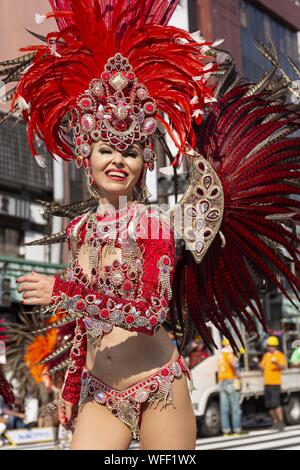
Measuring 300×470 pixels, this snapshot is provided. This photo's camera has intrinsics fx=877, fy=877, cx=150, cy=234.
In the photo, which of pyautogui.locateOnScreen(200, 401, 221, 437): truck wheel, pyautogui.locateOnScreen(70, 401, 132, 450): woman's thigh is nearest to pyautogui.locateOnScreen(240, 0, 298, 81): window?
pyautogui.locateOnScreen(200, 401, 221, 437): truck wheel

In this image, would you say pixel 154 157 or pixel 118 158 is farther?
pixel 154 157

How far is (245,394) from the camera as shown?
44.5 ft

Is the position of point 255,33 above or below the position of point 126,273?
above

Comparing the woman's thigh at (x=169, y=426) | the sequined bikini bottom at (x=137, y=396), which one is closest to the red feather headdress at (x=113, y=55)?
the sequined bikini bottom at (x=137, y=396)

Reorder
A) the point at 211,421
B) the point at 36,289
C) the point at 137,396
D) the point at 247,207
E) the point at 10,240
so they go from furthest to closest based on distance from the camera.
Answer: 1. the point at 10,240
2. the point at 211,421
3. the point at 247,207
4. the point at 137,396
5. the point at 36,289

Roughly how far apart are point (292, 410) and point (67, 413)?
36.5 ft

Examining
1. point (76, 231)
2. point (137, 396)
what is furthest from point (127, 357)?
point (76, 231)

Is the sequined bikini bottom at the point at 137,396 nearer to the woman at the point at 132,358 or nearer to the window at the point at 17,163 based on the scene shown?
the woman at the point at 132,358

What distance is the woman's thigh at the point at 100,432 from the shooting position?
363cm

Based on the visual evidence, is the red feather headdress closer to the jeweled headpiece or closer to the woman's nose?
the jeweled headpiece

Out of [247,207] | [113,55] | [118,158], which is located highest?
[113,55]

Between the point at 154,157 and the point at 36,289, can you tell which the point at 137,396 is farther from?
the point at 154,157
